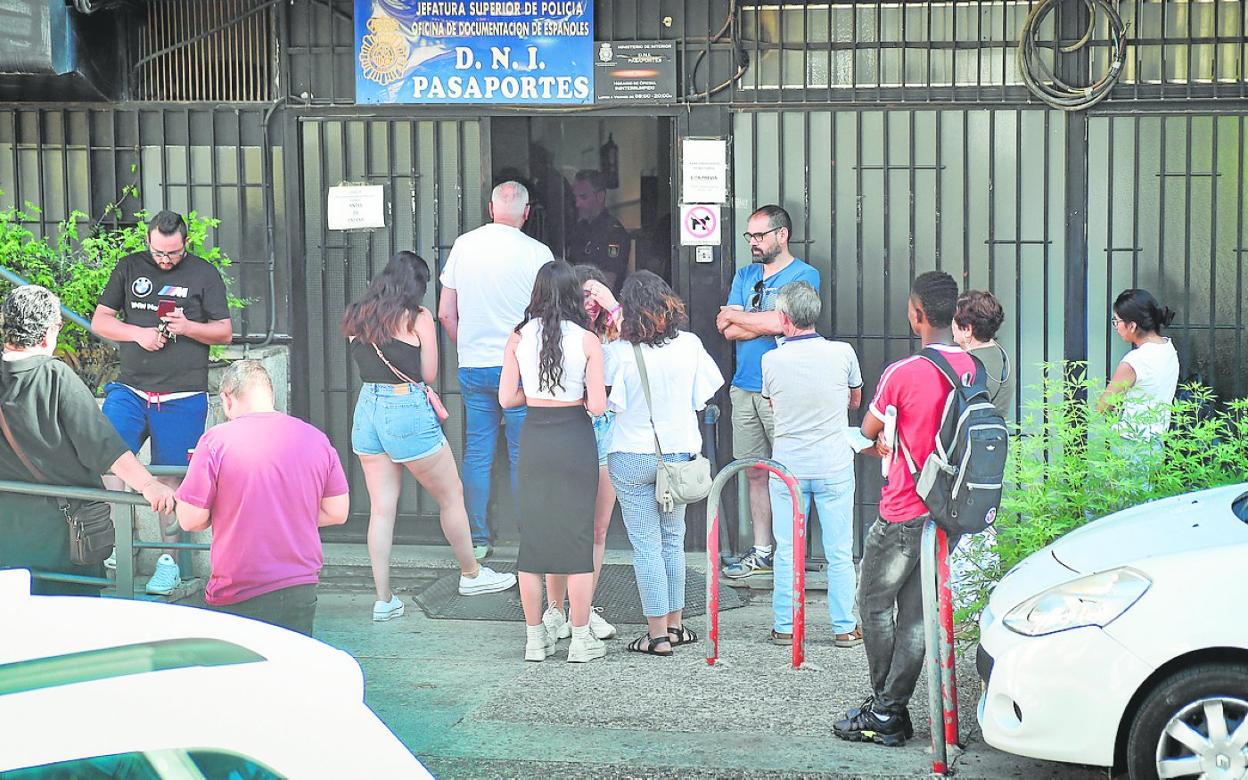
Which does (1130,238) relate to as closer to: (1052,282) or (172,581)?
(1052,282)

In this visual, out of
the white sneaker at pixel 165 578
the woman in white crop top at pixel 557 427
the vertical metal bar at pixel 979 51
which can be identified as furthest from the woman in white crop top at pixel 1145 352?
the white sneaker at pixel 165 578

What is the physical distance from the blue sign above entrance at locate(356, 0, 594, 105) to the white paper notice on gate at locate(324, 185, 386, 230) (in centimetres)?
69

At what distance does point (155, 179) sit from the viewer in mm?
9422

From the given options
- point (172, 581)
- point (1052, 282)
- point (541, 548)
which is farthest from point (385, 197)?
point (1052, 282)

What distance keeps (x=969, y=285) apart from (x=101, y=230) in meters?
5.37

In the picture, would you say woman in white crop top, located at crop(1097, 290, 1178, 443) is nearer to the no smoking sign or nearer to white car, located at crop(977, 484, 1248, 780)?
A: the no smoking sign

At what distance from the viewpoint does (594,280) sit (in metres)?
7.05

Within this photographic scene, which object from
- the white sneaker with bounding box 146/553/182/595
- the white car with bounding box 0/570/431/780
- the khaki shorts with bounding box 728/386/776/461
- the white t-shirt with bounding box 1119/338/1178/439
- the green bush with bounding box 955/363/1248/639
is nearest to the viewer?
the white car with bounding box 0/570/431/780

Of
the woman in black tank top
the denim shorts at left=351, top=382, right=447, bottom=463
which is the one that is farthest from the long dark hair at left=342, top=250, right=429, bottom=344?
the denim shorts at left=351, top=382, right=447, bottom=463

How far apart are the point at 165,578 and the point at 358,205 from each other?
2.73m

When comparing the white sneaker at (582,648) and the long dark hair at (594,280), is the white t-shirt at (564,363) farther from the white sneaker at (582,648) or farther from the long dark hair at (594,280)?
the white sneaker at (582,648)

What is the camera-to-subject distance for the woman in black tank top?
7582 mm

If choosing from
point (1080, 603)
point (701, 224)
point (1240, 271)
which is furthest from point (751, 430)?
point (1080, 603)

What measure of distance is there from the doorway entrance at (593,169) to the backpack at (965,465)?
4010 millimetres
